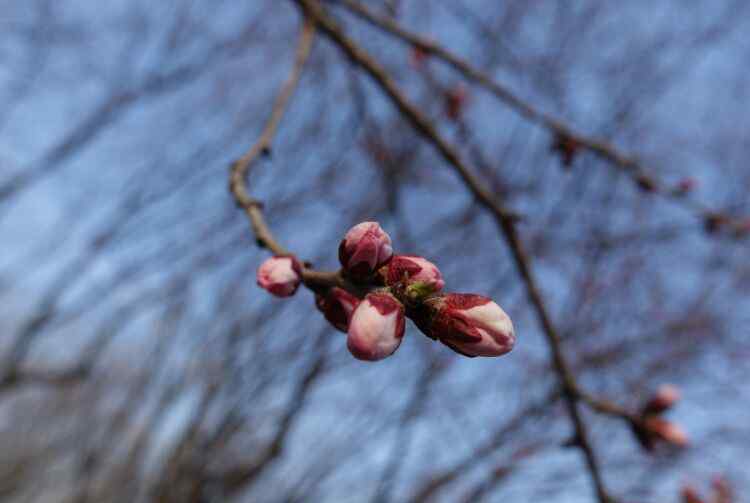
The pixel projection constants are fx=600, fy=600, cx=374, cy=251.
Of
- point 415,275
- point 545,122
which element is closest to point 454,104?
point 545,122

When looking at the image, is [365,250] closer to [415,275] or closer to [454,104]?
[415,275]

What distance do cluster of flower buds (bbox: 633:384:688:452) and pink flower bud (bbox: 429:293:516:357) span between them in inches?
38.9

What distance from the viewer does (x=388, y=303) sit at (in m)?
0.73

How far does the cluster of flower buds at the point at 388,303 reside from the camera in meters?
0.71

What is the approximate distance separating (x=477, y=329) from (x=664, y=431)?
3.41ft

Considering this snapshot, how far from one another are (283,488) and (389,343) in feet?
11.2

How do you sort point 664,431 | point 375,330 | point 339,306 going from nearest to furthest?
point 375,330
point 339,306
point 664,431

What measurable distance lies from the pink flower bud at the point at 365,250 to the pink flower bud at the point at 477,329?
0.12 metres

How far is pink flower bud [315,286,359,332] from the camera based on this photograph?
80 cm

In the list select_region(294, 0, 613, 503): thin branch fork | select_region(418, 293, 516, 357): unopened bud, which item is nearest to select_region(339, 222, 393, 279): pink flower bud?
select_region(418, 293, 516, 357): unopened bud

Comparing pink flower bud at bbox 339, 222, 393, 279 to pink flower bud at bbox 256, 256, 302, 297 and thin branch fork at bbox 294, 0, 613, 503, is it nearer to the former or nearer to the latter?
pink flower bud at bbox 256, 256, 302, 297

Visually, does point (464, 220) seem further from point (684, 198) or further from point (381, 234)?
point (381, 234)

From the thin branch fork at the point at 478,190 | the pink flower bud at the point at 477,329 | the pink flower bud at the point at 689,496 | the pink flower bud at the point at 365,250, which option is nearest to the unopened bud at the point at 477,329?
the pink flower bud at the point at 477,329

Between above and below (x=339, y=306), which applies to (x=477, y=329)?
below
